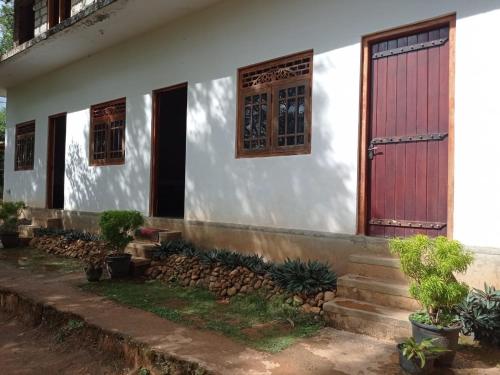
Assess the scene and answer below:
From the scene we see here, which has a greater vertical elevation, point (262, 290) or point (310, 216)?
point (310, 216)

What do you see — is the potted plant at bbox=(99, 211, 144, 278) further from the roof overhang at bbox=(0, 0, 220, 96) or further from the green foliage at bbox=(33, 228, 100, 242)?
the roof overhang at bbox=(0, 0, 220, 96)

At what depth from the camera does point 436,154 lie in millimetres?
4527

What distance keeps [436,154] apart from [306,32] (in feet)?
7.69

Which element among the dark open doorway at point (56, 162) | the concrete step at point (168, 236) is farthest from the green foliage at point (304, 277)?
the dark open doorway at point (56, 162)

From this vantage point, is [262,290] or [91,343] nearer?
[91,343]

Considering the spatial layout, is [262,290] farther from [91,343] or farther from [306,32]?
[306,32]

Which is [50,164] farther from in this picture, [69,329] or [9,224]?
[69,329]

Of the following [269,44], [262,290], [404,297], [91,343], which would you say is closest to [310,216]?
[262,290]

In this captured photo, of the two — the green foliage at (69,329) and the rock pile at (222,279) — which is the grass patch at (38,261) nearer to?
the rock pile at (222,279)

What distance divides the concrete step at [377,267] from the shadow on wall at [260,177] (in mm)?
466

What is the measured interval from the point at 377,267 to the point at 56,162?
9.93 meters

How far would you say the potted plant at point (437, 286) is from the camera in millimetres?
3160

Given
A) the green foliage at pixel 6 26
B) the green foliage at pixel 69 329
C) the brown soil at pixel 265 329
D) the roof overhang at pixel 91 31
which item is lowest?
the green foliage at pixel 69 329

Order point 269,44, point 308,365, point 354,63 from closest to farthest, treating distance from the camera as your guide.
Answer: point 308,365, point 354,63, point 269,44
